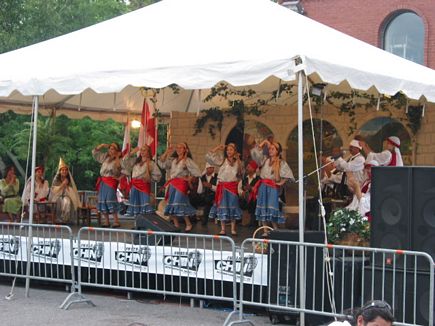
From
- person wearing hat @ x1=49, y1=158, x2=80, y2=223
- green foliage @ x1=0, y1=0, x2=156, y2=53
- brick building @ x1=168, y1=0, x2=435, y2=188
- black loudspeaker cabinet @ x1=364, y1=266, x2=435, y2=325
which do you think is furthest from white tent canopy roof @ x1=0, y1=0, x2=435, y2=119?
green foliage @ x1=0, y1=0, x2=156, y2=53

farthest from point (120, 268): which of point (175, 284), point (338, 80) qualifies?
point (338, 80)

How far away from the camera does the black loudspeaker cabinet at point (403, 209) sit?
830cm

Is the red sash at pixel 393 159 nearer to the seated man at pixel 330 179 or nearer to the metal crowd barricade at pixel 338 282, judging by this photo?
the seated man at pixel 330 179

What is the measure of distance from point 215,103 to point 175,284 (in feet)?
27.7

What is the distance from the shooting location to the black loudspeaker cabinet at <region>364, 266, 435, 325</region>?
818cm

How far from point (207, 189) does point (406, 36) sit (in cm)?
1121

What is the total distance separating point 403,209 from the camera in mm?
8438

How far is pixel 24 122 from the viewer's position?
29188 millimetres

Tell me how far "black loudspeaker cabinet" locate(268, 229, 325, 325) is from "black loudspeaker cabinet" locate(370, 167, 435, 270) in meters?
0.85

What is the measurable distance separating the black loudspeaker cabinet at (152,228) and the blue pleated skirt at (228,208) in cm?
205

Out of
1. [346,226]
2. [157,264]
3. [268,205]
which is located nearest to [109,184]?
[268,205]

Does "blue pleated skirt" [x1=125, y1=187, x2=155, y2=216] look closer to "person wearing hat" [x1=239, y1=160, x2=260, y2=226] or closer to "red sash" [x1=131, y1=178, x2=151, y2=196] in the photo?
"red sash" [x1=131, y1=178, x2=151, y2=196]

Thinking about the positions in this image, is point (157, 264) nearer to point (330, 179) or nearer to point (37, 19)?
point (330, 179)

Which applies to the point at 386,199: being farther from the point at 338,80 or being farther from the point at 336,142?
the point at 336,142
